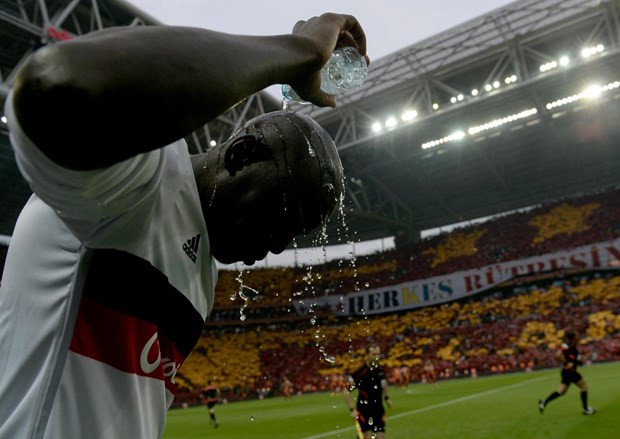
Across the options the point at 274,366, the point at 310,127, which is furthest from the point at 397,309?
the point at 310,127

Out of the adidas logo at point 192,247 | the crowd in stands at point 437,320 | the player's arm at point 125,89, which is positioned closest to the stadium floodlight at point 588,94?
the crowd in stands at point 437,320

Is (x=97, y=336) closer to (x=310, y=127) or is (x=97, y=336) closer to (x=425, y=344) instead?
(x=310, y=127)

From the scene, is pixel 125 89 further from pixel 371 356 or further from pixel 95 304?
pixel 371 356

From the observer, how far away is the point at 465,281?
102ft

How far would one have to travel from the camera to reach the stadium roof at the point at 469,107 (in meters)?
18.0

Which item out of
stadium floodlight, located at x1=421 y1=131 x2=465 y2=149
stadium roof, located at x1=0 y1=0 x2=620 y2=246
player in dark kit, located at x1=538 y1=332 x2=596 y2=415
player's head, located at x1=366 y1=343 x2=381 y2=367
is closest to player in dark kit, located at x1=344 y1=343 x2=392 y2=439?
player's head, located at x1=366 y1=343 x2=381 y2=367

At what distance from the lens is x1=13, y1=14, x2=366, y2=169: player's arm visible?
2.11 feet

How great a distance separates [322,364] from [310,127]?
31.4 meters

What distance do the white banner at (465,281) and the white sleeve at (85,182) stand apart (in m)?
29.7

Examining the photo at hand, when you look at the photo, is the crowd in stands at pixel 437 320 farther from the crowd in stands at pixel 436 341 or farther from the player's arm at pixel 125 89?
the player's arm at pixel 125 89

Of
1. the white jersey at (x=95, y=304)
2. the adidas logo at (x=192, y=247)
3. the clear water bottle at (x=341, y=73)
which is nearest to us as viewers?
the white jersey at (x=95, y=304)

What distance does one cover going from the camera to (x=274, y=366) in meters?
31.5

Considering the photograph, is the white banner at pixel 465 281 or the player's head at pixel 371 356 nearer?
the player's head at pixel 371 356

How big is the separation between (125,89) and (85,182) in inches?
6.4
